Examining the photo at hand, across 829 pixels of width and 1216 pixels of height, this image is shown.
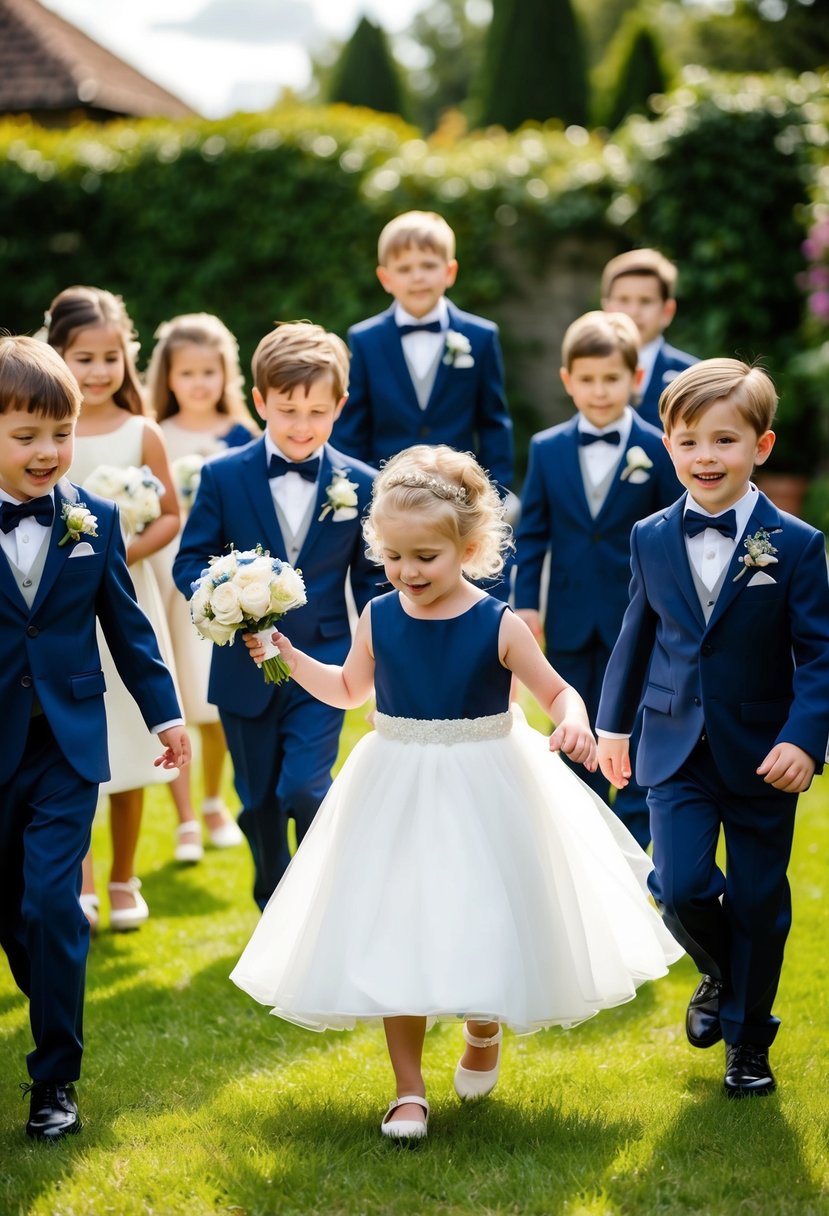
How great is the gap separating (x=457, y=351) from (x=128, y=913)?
2.84 metres

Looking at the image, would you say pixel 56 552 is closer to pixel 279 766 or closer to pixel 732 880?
pixel 279 766

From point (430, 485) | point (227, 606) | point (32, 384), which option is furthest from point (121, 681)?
point (430, 485)

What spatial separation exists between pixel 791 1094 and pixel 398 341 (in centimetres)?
382

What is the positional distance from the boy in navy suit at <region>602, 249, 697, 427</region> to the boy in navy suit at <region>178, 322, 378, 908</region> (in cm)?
199

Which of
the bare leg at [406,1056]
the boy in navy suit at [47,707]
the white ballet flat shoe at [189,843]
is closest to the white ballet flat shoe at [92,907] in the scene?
the white ballet flat shoe at [189,843]

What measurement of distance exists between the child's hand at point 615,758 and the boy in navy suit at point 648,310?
2.75m

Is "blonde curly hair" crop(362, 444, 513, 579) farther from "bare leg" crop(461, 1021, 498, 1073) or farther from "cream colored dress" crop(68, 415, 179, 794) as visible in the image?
"cream colored dress" crop(68, 415, 179, 794)

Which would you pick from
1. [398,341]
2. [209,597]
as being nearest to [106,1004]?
[209,597]

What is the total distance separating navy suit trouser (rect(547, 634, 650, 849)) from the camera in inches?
224

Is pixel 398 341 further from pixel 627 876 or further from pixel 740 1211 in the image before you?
pixel 740 1211

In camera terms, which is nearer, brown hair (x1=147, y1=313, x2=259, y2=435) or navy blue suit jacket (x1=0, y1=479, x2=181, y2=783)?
navy blue suit jacket (x1=0, y1=479, x2=181, y2=783)

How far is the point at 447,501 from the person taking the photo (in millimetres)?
3871

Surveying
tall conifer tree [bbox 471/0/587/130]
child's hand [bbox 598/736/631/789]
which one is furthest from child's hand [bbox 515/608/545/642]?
→ tall conifer tree [bbox 471/0/587/130]

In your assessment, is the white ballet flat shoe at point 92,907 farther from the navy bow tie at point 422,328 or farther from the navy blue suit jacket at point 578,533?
the navy bow tie at point 422,328
